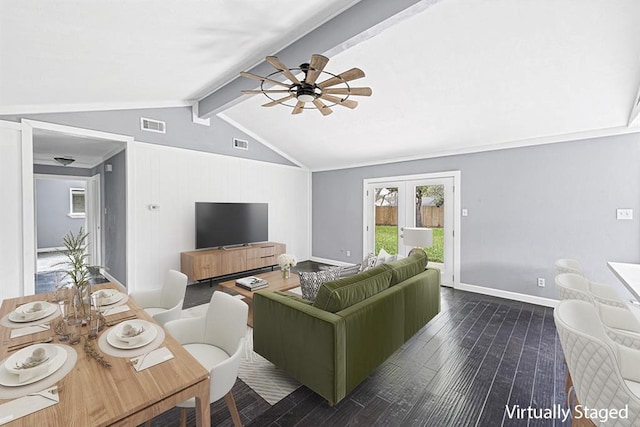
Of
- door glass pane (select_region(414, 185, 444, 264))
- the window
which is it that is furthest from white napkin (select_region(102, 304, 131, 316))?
the window

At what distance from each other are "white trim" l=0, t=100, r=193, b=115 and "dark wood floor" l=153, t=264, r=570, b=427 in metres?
4.01

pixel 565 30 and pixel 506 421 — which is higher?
pixel 565 30

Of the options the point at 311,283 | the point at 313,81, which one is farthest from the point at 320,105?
the point at 311,283

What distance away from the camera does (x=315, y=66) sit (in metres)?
2.11

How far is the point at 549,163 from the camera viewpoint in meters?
3.85

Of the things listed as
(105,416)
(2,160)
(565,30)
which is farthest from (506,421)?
(2,160)

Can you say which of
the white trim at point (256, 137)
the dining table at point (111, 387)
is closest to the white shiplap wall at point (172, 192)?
the white trim at point (256, 137)

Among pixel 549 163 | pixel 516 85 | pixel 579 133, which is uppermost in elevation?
pixel 516 85

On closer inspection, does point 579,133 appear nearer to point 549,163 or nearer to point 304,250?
point 549,163

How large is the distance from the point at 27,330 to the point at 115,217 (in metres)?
3.91

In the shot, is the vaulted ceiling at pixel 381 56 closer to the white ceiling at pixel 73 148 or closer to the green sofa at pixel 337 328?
the white ceiling at pixel 73 148

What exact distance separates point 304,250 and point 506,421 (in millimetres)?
5604

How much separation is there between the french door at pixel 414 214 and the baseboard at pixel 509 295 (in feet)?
0.89

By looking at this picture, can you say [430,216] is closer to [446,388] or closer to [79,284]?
[446,388]
